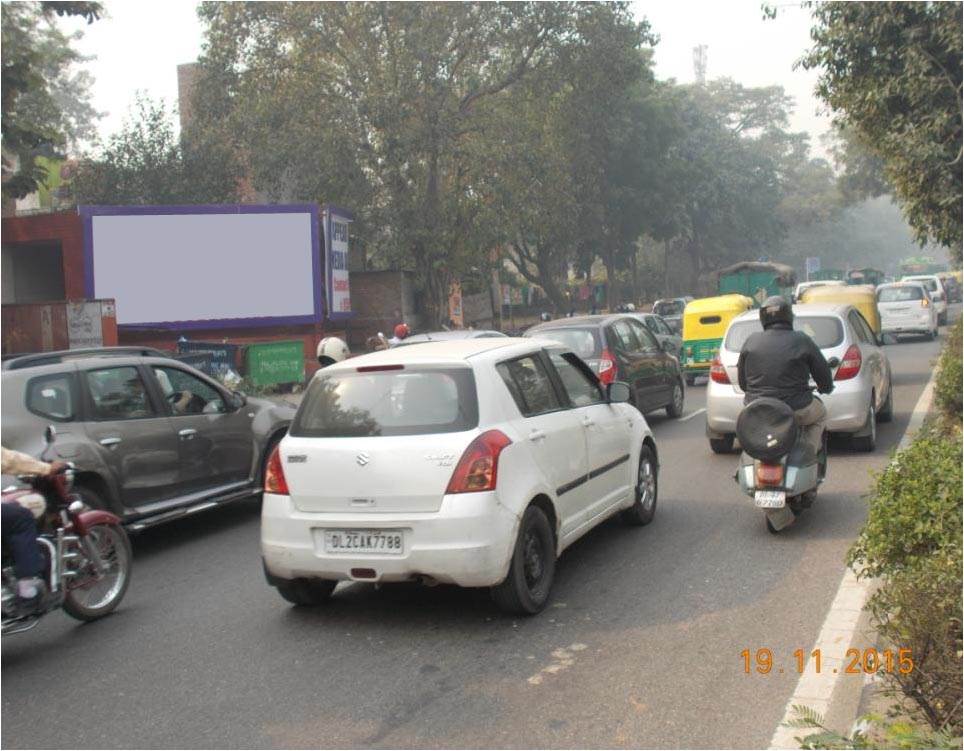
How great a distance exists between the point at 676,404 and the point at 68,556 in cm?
1100

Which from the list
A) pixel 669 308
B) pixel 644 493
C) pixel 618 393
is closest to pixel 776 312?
pixel 618 393

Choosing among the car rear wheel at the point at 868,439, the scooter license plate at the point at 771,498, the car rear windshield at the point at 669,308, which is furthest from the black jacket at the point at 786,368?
the car rear windshield at the point at 669,308

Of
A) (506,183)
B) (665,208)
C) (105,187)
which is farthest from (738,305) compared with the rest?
(665,208)

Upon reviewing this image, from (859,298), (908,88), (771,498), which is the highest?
(908,88)

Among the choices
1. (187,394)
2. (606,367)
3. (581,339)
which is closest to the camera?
(187,394)

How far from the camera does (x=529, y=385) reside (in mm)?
7059

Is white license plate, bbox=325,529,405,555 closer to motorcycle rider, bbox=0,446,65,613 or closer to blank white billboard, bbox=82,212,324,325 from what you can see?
motorcycle rider, bbox=0,446,65,613

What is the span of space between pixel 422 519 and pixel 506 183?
82.2 ft

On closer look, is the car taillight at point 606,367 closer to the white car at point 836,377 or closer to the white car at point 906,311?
the white car at point 836,377

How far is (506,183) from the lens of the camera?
30312 mm

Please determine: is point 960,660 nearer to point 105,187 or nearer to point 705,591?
point 705,591

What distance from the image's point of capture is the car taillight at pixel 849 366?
11.4 m

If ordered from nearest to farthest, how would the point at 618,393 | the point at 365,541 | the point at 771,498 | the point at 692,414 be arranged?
the point at 365,541, the point at 771,498, the point at 618,393, the point at 692,414

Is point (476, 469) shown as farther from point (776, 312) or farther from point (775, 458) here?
point (776, 312)
